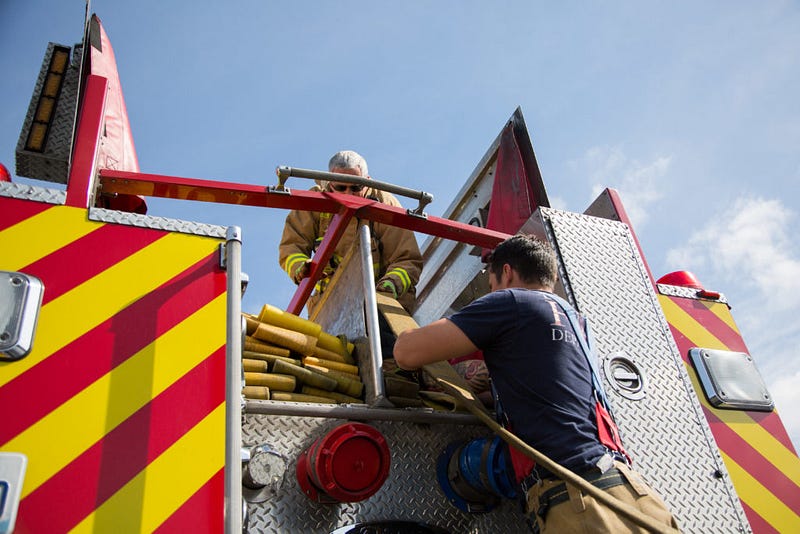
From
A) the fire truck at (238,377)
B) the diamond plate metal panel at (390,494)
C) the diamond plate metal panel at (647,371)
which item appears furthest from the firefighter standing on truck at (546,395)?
the diamond plate metal panel at (647,371)

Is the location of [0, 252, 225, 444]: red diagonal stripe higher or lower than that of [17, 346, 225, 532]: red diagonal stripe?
higher

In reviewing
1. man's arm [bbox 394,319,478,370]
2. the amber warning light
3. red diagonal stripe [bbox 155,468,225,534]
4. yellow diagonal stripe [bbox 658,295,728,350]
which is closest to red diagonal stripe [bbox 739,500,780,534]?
yellow diagonal stripe [bbox 658,295,728,350]

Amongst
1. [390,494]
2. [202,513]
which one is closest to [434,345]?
[390,494]

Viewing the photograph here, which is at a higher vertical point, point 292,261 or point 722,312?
point 292,261

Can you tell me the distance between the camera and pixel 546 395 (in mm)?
1888

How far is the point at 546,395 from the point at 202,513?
994 mm

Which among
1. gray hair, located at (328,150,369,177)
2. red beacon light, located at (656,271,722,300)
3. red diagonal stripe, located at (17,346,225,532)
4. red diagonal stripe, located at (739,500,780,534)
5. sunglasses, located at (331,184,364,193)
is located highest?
gray hair, located at (328,150,369,177)

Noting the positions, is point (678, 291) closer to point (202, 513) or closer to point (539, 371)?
point (539, 371)

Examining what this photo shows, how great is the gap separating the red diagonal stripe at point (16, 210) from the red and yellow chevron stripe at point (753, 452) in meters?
2.50

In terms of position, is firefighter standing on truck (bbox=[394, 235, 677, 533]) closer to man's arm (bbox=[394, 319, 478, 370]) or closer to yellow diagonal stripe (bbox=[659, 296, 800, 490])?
man's arm (bbox=[394, 319, 478, 370])

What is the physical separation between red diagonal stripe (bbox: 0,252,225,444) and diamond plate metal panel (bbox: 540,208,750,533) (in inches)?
59.1

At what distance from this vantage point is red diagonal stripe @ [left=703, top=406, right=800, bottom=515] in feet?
8.33

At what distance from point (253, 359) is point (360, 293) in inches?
22.2

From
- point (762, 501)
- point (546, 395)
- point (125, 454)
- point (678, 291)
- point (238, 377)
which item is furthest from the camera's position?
point (678, 291)
